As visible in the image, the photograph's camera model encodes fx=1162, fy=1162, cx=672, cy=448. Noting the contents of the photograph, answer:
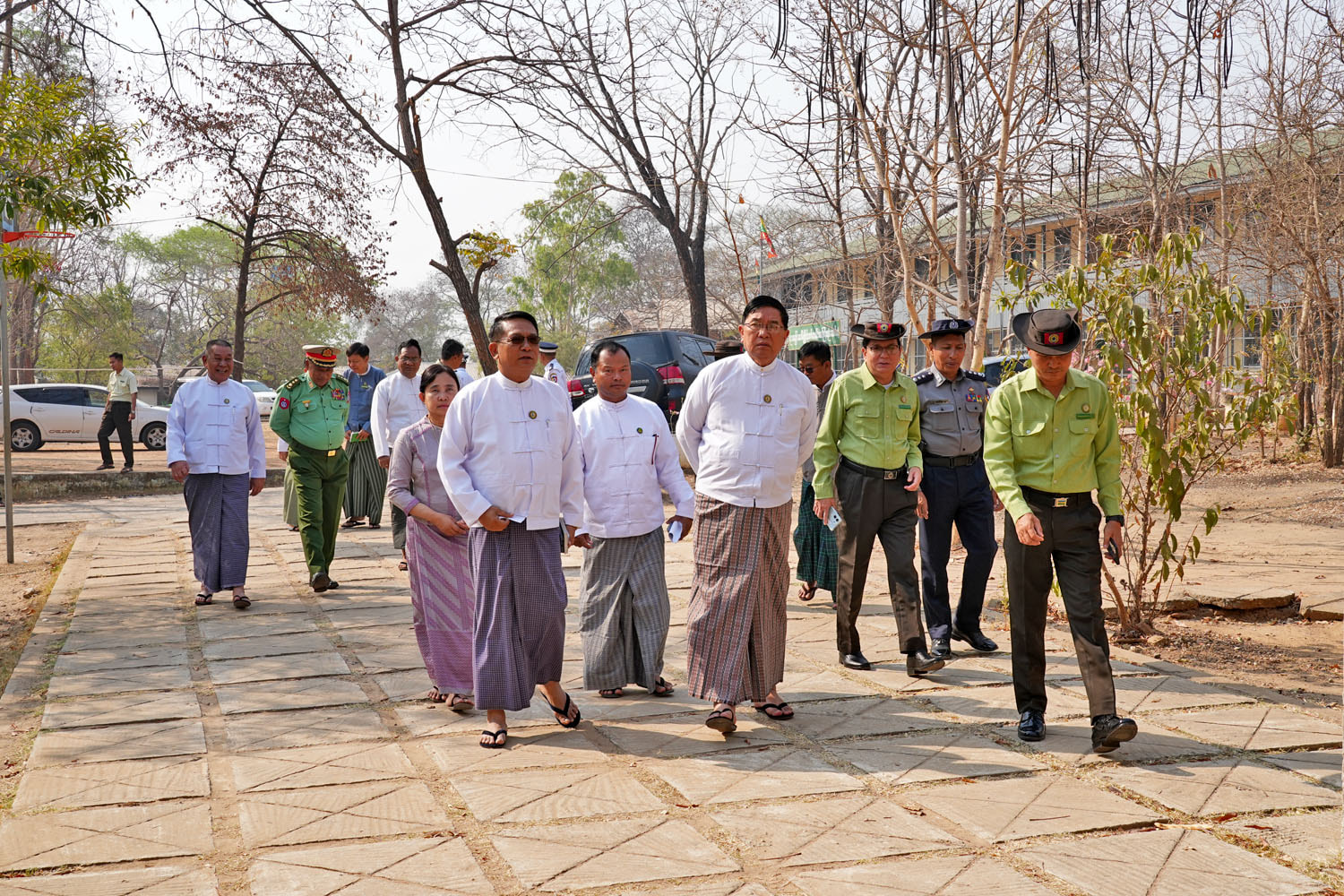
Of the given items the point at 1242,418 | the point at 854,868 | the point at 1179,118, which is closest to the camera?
the point at 854,868

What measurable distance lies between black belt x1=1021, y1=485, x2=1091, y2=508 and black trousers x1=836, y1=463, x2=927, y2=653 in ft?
3.38

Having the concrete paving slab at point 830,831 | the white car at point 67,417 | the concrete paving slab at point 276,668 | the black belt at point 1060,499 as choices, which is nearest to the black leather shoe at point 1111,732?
the black belt at point 1060,499

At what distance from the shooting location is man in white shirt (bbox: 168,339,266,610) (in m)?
7.61

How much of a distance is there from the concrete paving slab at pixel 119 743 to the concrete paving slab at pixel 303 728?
0.53 ft

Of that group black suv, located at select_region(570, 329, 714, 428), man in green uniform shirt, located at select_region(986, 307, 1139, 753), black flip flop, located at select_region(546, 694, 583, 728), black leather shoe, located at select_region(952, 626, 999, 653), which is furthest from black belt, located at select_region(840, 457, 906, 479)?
black suv, located at select_region(570, 329, 714, 428)

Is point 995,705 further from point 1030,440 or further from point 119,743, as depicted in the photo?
point 119,743

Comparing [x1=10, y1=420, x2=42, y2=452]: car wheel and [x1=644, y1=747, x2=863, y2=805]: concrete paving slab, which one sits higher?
[x1=10, y1=420, x2=42, y2=452]: car wheel

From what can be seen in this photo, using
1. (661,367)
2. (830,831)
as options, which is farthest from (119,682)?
(661,367)

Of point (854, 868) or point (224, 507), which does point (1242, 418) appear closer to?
point (854, 868)

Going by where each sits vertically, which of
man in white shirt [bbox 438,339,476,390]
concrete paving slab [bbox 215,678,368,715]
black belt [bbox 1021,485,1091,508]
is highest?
man in white shirt [bbox 438,339,476,390]

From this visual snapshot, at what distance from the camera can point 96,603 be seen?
7.78 meters

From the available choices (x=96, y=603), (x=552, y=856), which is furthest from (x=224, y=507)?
(x=552, y=856)

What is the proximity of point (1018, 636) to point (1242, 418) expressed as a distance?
2.61m

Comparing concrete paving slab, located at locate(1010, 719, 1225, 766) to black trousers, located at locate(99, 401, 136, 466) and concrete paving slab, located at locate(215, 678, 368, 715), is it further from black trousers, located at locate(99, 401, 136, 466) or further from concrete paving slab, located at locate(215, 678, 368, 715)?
black trousers, located at locate(99, 401, 136, 466)
